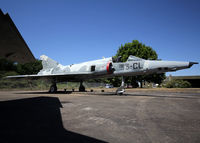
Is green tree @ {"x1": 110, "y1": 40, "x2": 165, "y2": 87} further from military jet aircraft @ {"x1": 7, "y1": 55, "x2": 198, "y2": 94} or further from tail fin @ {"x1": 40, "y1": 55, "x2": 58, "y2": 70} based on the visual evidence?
military jet aircraft @ {"x1": 7, "y1": 55, "x2": 198, "y2": 94}

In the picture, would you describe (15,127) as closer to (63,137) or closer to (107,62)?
(63,137)

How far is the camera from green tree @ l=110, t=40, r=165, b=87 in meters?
33.6

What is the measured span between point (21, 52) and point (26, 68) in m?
59.8

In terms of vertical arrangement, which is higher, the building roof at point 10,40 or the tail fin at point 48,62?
the tail fin at point 48,62

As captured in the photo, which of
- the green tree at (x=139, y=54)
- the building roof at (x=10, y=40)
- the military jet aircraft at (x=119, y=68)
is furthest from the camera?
the green tree at (x=139, y=54)

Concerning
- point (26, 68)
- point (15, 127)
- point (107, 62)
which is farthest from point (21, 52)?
point (26, 68)

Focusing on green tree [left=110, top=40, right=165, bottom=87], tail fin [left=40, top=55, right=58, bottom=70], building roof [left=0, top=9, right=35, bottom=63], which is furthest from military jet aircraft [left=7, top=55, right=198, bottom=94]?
green tree [left=110, top=40, right=165, bottom=87]

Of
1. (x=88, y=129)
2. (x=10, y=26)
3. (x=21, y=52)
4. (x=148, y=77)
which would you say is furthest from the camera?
(x=148, y=77)

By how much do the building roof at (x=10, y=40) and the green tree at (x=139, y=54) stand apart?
28.7 meters

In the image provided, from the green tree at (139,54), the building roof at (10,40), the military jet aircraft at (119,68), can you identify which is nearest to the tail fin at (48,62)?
the military jet aircraft at (119,68)

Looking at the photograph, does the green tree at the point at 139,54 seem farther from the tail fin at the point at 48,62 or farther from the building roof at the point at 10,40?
the building roof at the point at 10,40

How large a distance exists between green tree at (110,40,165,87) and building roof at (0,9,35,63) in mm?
28663

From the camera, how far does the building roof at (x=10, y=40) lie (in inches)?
160

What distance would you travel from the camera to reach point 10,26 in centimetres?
430
